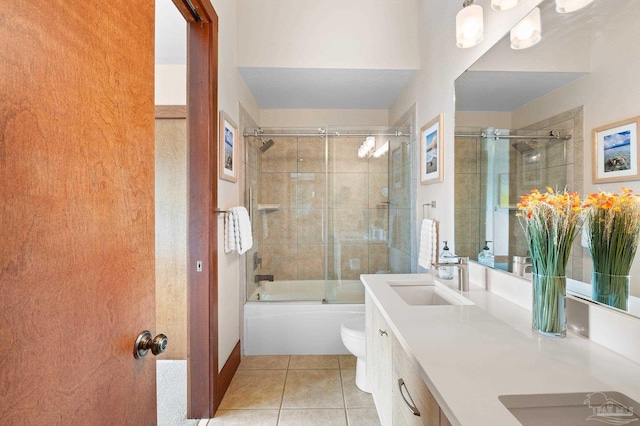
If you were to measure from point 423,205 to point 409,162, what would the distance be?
531mm

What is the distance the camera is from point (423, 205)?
2.50 m

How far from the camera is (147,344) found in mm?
858

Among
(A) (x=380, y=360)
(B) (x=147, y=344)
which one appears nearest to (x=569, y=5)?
(A) (x=380, y=360)

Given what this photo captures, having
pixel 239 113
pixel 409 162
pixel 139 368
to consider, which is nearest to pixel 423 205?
pixel 409 162

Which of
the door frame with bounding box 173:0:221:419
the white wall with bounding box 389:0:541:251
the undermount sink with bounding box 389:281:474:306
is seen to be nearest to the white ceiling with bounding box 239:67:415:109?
the white wall with bounding box 389:0:541:251

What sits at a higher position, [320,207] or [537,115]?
[537,115]

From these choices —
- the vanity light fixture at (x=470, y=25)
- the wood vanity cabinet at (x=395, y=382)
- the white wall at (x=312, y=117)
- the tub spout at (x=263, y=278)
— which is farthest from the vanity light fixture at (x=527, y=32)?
the tub spout at (x=263, y=278)

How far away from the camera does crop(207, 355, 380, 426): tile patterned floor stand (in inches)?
74.3

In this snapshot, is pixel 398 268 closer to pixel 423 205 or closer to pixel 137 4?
pixel 423 205

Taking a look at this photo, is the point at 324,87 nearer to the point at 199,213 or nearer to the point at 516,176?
the point at 199,213

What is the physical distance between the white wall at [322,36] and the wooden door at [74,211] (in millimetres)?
1821

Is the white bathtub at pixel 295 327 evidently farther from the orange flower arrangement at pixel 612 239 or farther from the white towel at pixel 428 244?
the orange flower arrangement at pixel 612 239

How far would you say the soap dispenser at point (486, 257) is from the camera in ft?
5.20

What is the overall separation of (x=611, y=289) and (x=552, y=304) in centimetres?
16
